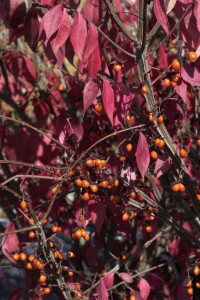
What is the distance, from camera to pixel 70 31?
194 centimetres

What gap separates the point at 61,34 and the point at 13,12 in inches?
15.3

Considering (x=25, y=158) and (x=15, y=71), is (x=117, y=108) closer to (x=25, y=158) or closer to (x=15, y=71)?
(x=25, y=158)

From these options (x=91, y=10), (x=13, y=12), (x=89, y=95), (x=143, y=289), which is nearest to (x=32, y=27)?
(x=13, y=12)

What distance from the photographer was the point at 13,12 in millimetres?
2168

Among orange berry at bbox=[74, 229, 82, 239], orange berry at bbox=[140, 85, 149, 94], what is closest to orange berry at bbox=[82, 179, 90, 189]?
orange berry at bbox=[74, 229, 82, 239]

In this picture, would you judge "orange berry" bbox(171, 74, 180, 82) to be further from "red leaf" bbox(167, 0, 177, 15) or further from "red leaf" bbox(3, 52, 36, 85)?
"red leaf" bbox(3, 52, 36, 85)

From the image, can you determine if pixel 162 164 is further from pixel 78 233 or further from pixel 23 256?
pixel 23 256

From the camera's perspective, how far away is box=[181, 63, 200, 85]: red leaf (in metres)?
1.94

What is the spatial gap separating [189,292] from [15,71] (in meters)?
1.81

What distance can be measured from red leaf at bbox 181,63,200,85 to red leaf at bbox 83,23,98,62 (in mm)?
360

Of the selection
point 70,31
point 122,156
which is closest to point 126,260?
point 122,156

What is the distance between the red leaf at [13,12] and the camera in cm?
216

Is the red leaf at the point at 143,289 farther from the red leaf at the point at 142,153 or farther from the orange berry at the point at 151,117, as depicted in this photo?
the orange berry at the point at 151,117

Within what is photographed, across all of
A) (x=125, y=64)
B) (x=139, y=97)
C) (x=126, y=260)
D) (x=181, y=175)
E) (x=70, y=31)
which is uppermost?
(x=70, y=31)
